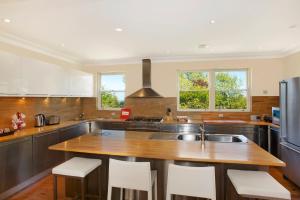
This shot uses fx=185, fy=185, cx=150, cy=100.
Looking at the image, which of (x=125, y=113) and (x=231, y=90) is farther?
(x=125, y=113)

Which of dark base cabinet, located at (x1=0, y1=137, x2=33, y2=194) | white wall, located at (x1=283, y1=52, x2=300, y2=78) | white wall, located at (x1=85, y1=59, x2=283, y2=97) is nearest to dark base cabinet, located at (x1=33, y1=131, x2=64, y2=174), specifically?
dark base cabinet, located at (x1=0, y1=137, x2=33, y2=194)


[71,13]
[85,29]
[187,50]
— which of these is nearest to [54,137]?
[85,29]

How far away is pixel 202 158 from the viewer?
1847mm

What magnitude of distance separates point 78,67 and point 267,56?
5109 millimetres

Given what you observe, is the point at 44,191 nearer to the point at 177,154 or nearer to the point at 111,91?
the point at 177,154

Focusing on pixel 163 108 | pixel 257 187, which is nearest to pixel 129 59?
pixel 163 108

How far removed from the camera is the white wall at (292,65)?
13.1 ft

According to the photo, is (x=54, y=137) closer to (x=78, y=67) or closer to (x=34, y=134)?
(x=34, y=134)

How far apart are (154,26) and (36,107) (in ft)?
9.83

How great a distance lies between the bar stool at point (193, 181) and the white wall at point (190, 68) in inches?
138

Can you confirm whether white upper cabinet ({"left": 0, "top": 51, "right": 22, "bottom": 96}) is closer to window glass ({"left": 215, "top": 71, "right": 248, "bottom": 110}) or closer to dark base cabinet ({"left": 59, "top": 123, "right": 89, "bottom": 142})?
dark base cabinet ({"left": 59, "top": 123, "right": 89, "bottom": 142})

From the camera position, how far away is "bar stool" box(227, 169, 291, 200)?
5.20 feet

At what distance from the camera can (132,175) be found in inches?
71.2

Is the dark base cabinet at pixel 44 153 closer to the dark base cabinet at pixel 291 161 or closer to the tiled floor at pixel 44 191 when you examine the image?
the tiled floor at pixel 44 191
